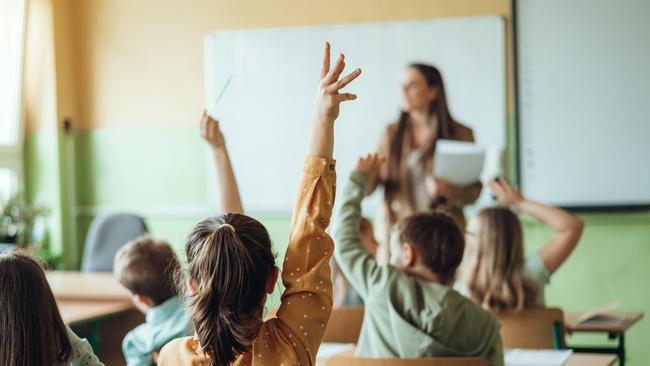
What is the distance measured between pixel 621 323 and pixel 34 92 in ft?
14.1

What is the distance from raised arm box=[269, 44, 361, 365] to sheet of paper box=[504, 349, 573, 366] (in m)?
1.12

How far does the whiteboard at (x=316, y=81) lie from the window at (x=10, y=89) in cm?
137

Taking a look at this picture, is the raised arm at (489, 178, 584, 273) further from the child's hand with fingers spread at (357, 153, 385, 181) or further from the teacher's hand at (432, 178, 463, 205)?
the teacher's hand at (432, 178, 463, 205)

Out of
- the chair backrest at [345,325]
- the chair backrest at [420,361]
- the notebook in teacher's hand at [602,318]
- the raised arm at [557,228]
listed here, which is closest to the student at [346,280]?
the chair backrest at [345,325]

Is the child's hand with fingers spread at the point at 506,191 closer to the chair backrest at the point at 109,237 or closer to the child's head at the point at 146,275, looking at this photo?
the child's head at the point at 146,275

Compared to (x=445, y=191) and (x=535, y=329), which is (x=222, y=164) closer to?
(x=535, y=329)

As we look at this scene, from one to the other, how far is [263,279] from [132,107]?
472cm

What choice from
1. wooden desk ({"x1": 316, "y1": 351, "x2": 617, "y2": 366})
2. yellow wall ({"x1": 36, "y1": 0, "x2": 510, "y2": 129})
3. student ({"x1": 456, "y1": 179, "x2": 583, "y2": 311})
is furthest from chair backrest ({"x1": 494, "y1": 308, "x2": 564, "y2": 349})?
yellow wall ({"x1": 36, "y1": 0, "x2": 510, "y2": 129})

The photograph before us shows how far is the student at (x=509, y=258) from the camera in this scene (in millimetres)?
3035

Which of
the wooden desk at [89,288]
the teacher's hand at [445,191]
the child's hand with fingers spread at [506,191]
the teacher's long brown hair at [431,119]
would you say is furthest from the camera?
the teacher's long brown hair at [431,119]

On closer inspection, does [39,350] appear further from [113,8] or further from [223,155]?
[113,8]

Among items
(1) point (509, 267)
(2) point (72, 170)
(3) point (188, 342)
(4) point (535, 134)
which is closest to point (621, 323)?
(1) point (509, 267)

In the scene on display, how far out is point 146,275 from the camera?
271 centimetres

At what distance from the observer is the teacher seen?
4.55 metres
